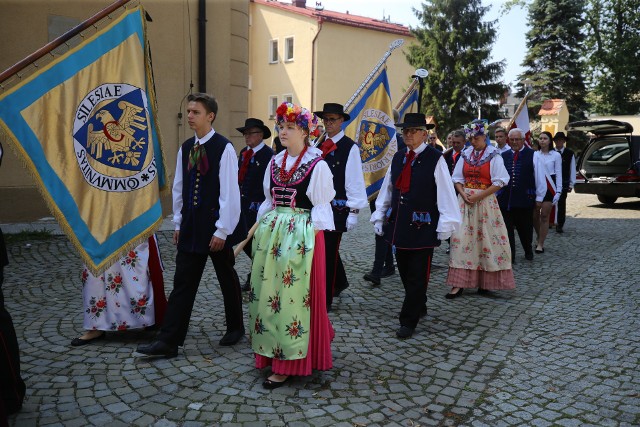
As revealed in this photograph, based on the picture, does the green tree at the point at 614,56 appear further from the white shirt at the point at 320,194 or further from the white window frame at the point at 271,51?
the white shirt at the point at 320,194

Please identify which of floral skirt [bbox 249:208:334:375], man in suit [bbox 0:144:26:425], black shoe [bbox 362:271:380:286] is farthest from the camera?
black shoe [bbox 362:271:380:286]

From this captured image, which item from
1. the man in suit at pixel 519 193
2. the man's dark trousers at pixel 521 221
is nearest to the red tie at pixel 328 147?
the man in suit at pixel 519 193

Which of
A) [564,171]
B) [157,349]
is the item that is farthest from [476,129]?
[564,171]

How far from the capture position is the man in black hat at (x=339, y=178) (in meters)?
5.35

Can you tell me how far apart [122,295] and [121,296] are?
1 cm

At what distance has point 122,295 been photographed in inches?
183

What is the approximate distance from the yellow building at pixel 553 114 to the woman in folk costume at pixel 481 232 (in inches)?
966

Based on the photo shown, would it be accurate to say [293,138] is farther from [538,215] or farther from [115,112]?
[538,215]

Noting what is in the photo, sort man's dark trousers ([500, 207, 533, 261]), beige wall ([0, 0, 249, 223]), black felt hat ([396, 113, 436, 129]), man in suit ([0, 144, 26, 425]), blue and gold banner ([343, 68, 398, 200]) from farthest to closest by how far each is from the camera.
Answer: beige wall ([0, 0, 249, 223]) → man's dark trousers ([500, 207, 533, 261]) → blue and gold banner ([343, 68, 398, 200]) → black felt hat ([396, 113, 436, 129]) → man in suit ([0, 144, 26, 425])

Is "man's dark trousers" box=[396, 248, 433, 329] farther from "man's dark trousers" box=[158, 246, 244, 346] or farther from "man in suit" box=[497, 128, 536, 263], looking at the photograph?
"man in suit" box=[497, 128, 536, 263]

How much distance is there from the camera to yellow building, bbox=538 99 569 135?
1136 inches

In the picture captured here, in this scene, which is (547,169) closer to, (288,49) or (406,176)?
(406,176)

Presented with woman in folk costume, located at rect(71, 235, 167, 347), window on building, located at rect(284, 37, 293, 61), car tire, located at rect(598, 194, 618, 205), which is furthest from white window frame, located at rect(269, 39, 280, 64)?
woman in folk costume, located at rect(71, 235, 167, 347)

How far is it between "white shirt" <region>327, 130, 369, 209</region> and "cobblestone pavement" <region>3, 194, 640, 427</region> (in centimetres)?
115
